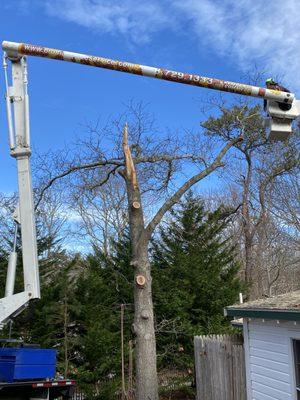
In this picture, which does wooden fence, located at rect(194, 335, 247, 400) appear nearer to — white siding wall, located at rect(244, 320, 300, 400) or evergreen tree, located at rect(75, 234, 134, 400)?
white siding wall, located at rect(244, 320, 300, 400)

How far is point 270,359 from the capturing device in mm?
9547

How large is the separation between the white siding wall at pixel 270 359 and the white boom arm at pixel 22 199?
4515 millimetres

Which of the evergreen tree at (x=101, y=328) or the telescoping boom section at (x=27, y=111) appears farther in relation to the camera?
the evergreen tree at (x=101, y=328)

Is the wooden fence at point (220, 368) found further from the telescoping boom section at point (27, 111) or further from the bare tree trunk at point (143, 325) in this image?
the telescoping boom section at point (27, 111)

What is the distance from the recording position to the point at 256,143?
84.1 feet

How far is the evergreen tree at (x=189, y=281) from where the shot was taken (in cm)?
1672

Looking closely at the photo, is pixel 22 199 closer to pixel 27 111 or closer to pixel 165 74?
pixel 27 111

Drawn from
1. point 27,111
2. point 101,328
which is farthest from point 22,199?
point 101,328

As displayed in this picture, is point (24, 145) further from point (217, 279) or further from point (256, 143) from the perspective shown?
point (256, 143)

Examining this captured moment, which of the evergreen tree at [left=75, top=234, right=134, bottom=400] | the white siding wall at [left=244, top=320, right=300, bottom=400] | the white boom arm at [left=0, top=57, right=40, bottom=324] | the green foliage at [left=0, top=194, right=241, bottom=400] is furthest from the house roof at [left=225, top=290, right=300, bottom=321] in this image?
the evergreen tree at [left=75, top=234, right=134, bottom=400]

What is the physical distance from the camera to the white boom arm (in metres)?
7.45

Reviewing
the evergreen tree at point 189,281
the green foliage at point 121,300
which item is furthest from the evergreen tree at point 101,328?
the evergreen tree at point 189,281

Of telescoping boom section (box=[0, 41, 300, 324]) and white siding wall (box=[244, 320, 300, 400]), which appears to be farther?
white siding wall (box=[244, 320, 300, 400])

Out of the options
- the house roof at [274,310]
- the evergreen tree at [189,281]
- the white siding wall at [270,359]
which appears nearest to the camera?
the house roof at [274,310]
